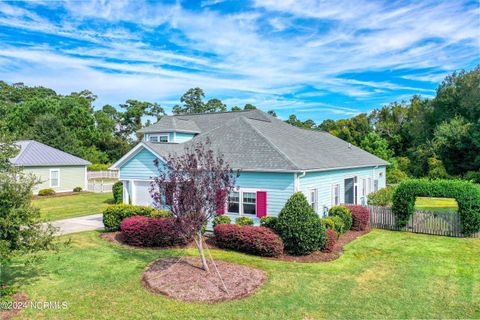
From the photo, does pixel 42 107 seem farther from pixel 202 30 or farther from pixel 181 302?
pixel 181 302

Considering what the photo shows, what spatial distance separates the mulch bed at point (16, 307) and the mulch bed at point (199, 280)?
9.46 ft

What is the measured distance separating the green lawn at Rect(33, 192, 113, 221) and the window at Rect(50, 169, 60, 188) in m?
2.77

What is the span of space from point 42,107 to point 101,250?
50909mm

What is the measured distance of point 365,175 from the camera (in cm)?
2344

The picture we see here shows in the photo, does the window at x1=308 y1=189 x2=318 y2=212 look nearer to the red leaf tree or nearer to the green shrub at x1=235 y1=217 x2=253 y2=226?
the green shrub at x1=235 y1=217 x2=253 y2=226

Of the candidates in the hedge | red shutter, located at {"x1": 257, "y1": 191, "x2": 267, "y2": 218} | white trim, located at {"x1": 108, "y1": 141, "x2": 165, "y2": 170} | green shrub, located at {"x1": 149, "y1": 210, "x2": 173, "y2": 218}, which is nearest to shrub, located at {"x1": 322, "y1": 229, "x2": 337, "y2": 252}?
red shutter, located at {"x1": 257, "y1": 191, "x2": 267, "y2": 218}

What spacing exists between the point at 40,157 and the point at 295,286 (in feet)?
103

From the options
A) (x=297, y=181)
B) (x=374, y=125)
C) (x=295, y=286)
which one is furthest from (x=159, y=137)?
(x=374, y=125)

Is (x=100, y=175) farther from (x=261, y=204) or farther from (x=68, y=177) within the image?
(x=261, y=204)

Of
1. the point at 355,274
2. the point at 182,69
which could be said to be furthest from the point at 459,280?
the point at 182,69

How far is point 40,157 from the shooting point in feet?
107

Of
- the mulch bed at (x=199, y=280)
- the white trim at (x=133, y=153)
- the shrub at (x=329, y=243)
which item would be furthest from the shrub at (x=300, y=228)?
the white trim at (x=133, y=153)

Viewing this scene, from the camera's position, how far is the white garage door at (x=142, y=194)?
17922 mm

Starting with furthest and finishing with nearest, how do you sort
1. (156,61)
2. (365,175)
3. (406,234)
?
(365,175), (156,61), (406,234)
